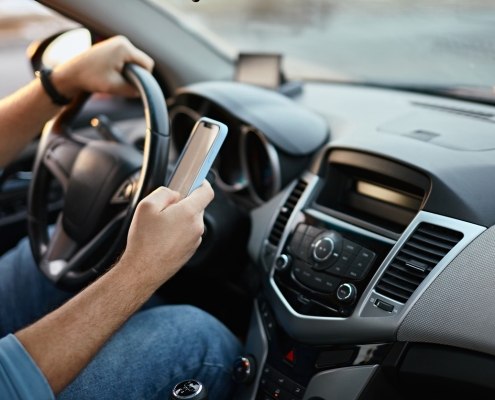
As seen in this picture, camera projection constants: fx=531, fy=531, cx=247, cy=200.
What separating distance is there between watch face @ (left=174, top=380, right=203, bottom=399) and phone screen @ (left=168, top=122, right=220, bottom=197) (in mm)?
376

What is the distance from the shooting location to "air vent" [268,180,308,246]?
138 cm

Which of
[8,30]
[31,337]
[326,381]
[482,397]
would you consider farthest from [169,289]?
[8,30]

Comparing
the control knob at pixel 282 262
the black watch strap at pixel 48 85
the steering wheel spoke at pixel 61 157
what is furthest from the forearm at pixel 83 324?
the black watch strap at pixel 48 85

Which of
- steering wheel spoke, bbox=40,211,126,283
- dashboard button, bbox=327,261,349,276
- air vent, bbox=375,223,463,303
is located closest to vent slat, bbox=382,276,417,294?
air vent, bbox=375,223,463,303

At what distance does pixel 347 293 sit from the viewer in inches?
44.5

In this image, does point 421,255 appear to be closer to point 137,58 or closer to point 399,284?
point 399,284

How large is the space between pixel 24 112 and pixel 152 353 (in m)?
0.72

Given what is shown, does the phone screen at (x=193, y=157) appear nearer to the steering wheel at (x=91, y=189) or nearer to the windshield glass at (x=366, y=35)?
the steering wheel at (x=91, y=189)

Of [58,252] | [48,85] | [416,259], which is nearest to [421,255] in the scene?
[416,259]

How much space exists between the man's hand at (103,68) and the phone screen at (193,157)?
1.16ft

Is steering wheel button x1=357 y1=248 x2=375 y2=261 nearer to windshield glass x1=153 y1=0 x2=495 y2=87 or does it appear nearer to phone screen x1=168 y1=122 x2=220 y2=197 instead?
phone screen x1=168 y1=122 x2=220 y2=197

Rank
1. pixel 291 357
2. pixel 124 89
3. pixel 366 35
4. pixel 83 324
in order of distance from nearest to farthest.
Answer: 1. pixel 83 324
2. pixel 291 357
3. pixel 124 89
4. pixel 366 35

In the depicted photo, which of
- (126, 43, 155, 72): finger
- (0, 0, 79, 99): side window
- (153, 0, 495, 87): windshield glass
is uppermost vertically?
(153, 0, 495, 87): windshield glass

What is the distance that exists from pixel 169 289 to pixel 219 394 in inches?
19.9
